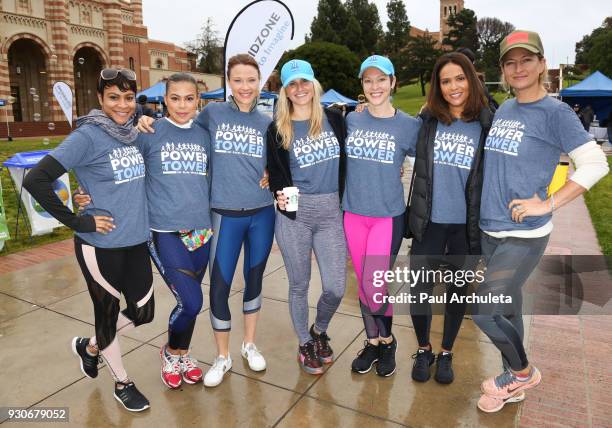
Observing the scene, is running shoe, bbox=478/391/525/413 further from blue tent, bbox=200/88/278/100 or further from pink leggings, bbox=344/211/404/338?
blue tent, bbox=200/88/278/100

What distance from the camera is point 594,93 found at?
2025cm

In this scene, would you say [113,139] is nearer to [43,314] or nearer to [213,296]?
[213,296]

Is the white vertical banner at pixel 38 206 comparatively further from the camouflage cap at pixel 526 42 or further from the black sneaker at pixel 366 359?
the camouflage cap at pixel 526 42

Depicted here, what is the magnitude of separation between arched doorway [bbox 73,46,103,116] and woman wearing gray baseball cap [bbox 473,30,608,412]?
43.0 m

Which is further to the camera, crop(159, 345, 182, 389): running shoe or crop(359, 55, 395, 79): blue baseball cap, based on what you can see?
crop(159, 345, 182, 389): running shoe

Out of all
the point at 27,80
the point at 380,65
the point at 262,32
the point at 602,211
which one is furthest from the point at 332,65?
the point at 380,65

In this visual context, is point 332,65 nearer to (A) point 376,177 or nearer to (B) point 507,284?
(A) point 376,177

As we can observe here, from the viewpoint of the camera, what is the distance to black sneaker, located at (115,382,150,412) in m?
2.74

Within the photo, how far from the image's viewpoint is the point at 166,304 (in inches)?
173

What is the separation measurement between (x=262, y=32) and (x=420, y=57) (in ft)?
196

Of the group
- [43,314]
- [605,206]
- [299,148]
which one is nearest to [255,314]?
[299,148]

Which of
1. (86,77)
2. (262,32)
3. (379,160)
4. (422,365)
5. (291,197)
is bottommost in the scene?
(422,365)

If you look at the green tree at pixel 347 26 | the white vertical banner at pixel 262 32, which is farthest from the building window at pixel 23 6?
the white vertical banner at pixel 262 32

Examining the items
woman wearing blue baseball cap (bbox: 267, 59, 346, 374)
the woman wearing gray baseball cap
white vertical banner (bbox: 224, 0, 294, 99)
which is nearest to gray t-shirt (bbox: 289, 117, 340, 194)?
woman wearing blue baseball cap (bbox: 267, 59, 346, 374)
